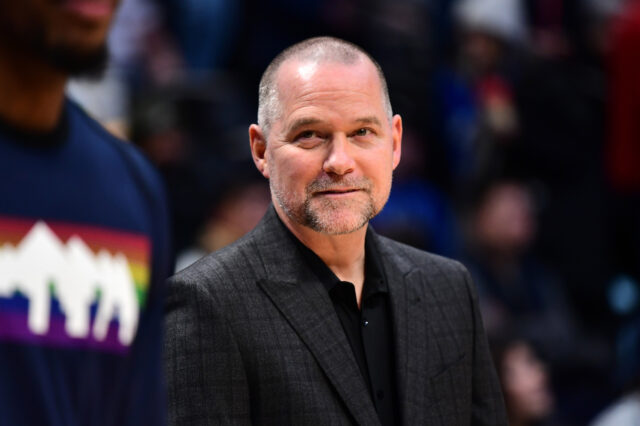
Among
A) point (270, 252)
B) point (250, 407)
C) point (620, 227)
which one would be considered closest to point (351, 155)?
point (270, 252)

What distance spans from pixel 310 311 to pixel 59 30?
3.52 feet

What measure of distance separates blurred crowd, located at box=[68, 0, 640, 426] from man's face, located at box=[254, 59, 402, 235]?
223cm

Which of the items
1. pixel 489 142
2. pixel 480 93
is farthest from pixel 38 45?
pixel 480 93

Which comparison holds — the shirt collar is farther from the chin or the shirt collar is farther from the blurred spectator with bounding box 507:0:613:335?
the blurred spectator with bounding box 507:0:613:335

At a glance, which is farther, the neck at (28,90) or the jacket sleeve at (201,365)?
the jacket sleeve at (201,365)

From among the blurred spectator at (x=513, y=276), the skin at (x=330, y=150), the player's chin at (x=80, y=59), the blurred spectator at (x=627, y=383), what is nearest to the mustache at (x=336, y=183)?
Answer: the skin at (x=330, y=150)

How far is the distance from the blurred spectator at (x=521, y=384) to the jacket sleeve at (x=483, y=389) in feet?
5.85

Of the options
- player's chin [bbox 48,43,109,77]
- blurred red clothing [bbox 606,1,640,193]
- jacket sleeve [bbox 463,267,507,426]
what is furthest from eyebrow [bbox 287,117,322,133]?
blurred red clothing [bbox 606,1,640,193]

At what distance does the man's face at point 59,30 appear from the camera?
1.27m

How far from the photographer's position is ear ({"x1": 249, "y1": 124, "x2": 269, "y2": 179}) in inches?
92.4

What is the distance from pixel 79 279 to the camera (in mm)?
1361

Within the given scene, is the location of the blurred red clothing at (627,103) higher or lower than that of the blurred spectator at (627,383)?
higher

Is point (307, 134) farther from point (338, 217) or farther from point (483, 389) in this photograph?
point (483, 389)

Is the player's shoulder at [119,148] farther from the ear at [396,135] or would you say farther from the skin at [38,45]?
the ear at [396,135]
